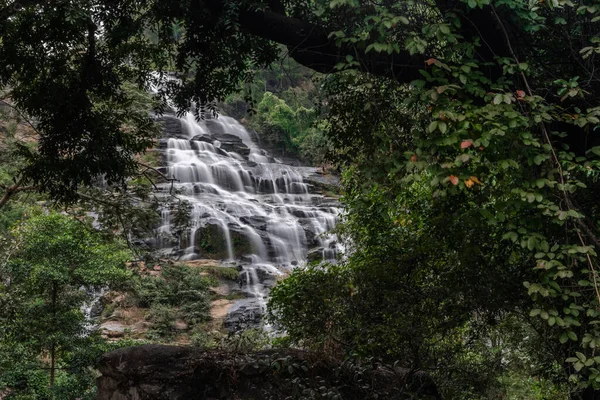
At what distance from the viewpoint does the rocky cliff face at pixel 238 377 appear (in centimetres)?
491

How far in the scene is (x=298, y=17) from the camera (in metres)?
5.23

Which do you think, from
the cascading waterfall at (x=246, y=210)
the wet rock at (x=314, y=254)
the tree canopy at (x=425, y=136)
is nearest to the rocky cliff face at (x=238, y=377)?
the tree canopy at (x=425, y=136)

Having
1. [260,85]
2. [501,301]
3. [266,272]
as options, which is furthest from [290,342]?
[260,85]

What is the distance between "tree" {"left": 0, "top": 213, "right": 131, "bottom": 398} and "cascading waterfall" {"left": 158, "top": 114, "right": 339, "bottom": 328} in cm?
517

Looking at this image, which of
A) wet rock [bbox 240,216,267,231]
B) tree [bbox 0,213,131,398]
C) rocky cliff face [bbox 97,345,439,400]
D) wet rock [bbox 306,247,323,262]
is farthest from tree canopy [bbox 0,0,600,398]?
wet rock [bbox 240,216,267,231]

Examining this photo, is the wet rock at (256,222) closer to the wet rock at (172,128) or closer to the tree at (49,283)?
the wet rock at (172,128)

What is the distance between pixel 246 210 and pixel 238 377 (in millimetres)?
19522

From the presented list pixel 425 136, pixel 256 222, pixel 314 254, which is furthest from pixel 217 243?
pixel 425 136

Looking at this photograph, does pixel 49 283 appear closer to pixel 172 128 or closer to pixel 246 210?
pixel 246 210

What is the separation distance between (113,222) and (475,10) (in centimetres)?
661

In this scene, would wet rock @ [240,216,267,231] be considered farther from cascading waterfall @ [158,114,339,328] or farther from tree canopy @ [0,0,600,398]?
tree canopy @ [0,0,600,398]

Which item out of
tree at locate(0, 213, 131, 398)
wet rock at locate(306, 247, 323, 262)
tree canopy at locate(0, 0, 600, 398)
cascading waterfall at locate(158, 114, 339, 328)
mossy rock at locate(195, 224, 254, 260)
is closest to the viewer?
tree canopy at locate(0, 0, 600, 398)

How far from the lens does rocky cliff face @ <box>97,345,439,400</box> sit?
491 centimetres

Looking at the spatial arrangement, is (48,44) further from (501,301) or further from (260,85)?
(260,85)
